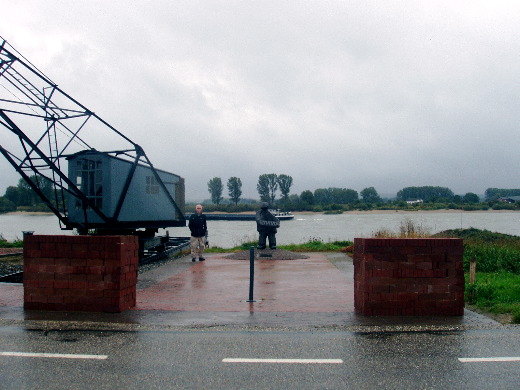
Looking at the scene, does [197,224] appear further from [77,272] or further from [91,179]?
[77,272]

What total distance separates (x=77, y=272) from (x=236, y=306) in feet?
8.89

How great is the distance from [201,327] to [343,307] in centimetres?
275

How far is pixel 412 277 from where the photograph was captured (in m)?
8.08

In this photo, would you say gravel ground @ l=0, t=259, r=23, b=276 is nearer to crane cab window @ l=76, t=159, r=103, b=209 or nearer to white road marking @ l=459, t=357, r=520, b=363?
crane cab window @ l=76, t=159, r=103, b=209

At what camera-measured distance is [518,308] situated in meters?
8.23

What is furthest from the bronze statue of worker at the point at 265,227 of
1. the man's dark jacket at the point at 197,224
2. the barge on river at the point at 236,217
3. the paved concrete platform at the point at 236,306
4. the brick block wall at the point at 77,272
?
the barge on river at the point at 236,217

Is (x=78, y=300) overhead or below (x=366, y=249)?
below

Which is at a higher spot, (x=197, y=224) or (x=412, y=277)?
(x=197, y=224)

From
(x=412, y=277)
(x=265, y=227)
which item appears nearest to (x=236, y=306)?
(x=412, y=277)

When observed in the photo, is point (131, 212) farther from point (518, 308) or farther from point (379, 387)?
point (379, 387)

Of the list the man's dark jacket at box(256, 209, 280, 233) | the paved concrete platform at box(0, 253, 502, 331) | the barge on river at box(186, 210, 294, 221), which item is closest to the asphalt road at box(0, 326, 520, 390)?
the paved concrete platform at box(0, 253, 502, 331)

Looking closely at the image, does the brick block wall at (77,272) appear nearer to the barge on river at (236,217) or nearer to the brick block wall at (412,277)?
the brick block wall at (412,277)

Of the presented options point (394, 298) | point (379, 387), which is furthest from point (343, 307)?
point (379, 387)

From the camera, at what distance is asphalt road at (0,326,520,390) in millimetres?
5023
